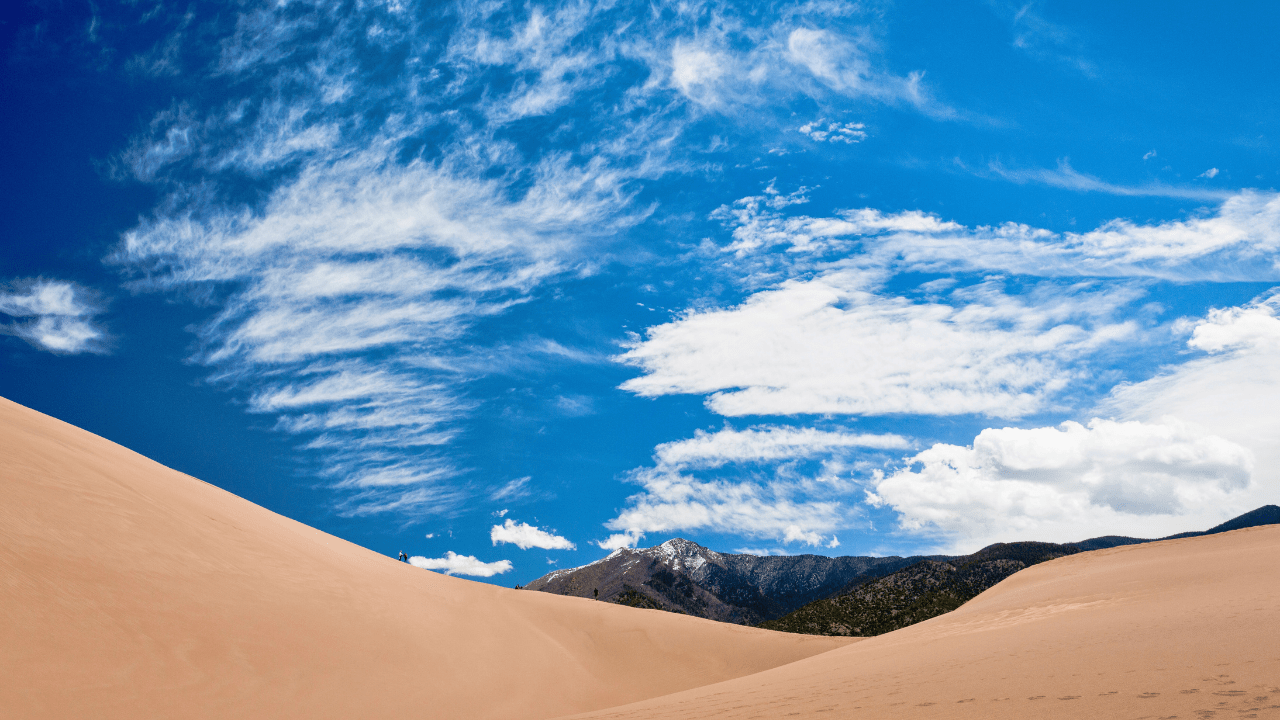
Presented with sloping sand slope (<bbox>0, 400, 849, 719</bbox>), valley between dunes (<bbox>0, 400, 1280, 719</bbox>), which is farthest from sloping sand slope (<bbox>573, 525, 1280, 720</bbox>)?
sloping sand slope (<bbox>0, 400, 849, 719</bbox>)

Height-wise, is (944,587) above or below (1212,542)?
below

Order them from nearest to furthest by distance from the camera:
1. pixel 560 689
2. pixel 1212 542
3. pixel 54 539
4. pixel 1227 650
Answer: pixel 1227 650 → pixel 54 539 → pixel 560 689 → pixel 1212 542

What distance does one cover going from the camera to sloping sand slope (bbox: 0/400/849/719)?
310 inches

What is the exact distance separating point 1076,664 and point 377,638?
479 inches

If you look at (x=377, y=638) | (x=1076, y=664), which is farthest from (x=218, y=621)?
(x=1076, y=664)

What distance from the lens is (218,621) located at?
33.2ft

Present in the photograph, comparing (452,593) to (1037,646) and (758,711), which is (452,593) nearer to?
(758,711)

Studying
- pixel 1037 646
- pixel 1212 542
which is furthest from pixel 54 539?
pixel 1212 542

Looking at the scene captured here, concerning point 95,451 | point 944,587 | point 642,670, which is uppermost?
point 95,451

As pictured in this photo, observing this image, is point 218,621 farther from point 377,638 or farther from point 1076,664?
point 1076,664

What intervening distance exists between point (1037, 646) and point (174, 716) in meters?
11.0

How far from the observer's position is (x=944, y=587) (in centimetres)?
12444

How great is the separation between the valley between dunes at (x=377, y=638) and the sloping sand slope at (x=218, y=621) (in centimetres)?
4

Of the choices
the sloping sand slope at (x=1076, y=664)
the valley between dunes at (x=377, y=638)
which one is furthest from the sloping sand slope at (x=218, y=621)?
the sloping sand slope at (x=1076, y=664)
